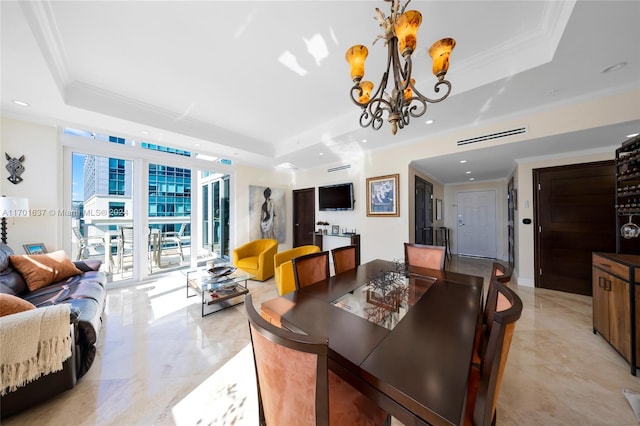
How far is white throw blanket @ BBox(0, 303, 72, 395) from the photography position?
125cm

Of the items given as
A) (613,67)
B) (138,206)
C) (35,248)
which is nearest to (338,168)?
(613,67)

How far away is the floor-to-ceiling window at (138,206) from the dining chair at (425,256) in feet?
14.0

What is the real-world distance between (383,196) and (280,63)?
2.89 metres

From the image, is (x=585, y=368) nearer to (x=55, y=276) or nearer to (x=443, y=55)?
(x=443, y=55)

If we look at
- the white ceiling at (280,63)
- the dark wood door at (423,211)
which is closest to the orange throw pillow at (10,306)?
the white ceiling at (280,63)

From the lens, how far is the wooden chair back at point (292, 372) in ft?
2.27

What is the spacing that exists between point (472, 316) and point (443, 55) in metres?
1.64

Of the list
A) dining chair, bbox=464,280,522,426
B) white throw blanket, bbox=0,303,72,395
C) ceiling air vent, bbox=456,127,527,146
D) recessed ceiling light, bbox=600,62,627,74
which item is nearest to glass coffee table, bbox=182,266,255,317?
white throw blanket, bbox=0,303,72,395

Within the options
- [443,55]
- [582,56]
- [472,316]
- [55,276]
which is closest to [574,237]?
[582,56]

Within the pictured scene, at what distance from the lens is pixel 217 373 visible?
177 centimetres

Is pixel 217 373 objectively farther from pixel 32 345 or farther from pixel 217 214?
pixel 217 214

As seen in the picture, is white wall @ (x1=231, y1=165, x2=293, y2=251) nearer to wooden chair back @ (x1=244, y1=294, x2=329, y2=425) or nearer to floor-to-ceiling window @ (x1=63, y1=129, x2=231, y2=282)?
floor-to-ceiling window @ (x1=63, y1=129, x2=231, y2=282)

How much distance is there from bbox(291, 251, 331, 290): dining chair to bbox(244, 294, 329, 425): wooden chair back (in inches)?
37.6

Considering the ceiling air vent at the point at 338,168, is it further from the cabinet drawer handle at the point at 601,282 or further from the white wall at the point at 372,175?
the cabinet drawer handle at the point at 601,282
